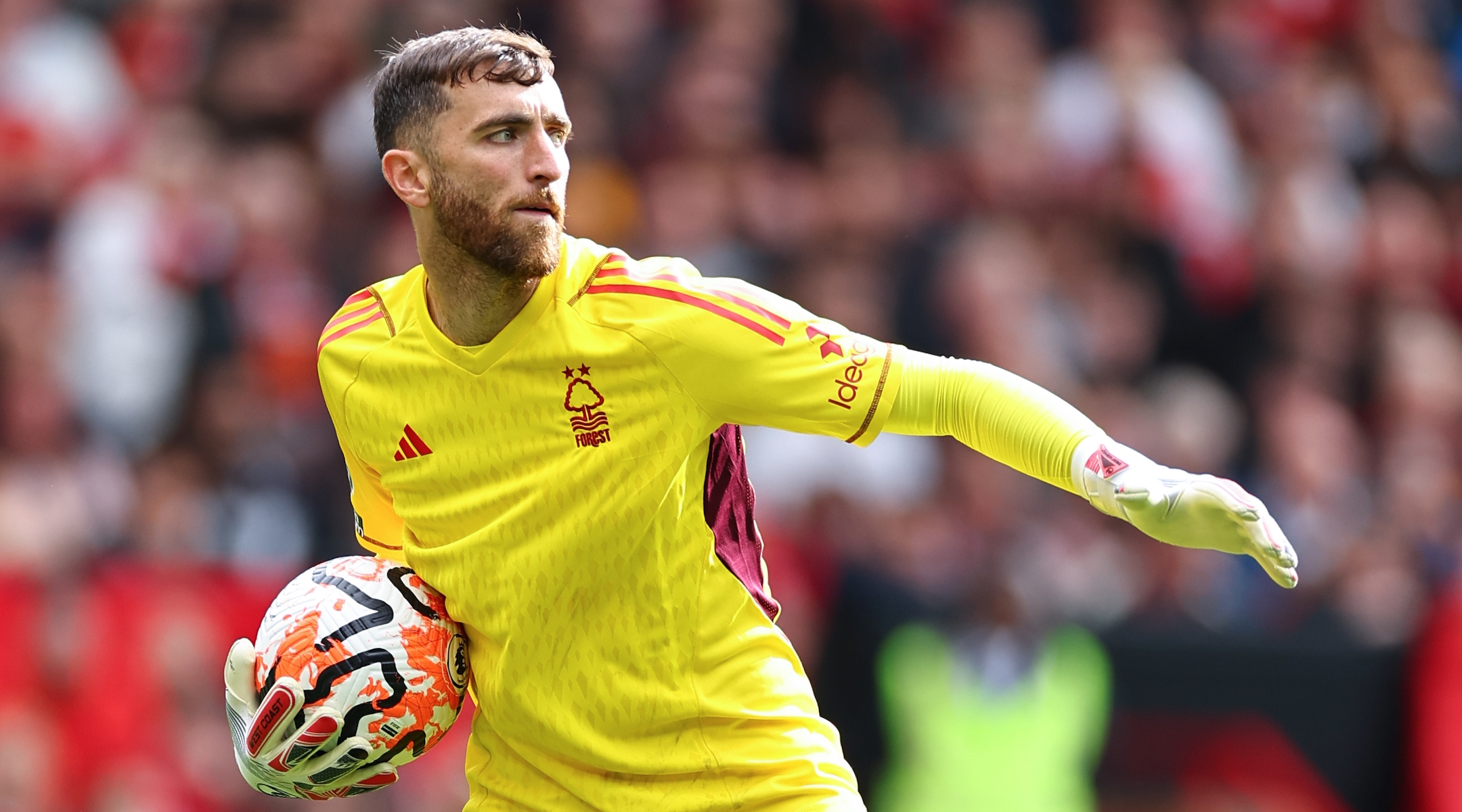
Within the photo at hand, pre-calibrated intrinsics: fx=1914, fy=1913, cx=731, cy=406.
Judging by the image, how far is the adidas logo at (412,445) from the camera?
450cm

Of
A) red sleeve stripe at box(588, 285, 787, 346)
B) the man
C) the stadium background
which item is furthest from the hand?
the stadium background

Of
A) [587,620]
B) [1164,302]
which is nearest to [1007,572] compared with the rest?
[1164,302]

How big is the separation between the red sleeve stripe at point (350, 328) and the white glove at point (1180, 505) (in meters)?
1.72

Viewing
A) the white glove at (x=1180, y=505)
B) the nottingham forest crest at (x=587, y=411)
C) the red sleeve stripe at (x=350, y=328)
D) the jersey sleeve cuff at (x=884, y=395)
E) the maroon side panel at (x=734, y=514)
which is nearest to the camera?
the white glove at (x=1180, y=505)

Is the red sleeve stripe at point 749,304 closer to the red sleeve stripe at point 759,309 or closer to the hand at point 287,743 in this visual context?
the red sleeve stripe at point 759,309

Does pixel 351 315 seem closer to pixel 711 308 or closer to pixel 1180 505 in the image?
pixel 711 308

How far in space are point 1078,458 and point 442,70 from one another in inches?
67.1

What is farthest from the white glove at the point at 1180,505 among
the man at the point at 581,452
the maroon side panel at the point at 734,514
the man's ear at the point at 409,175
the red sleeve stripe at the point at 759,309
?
the man's ear at the point at 409,175

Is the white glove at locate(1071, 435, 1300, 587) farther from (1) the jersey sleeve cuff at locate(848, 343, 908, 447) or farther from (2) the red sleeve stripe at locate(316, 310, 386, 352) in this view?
(2) the red sleeve stripe at locate(316, 310, 386, 352)

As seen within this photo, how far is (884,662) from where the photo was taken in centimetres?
843

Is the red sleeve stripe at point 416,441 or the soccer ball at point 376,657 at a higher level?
the red sleeve stripe at point 416,441

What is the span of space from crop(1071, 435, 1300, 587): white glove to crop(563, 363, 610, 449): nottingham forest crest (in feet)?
3.51

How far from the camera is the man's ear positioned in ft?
14.9

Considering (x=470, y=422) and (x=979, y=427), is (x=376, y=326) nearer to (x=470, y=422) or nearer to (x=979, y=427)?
(x=470, y=422)
